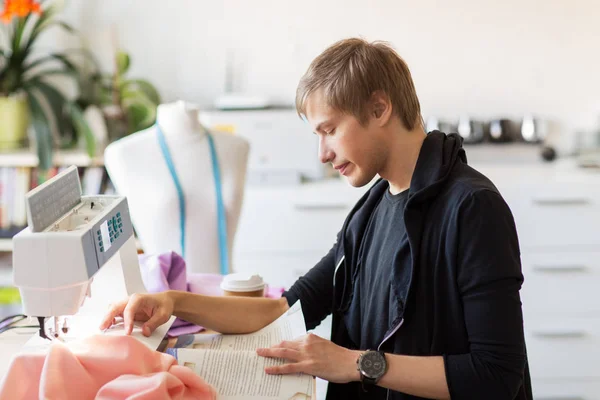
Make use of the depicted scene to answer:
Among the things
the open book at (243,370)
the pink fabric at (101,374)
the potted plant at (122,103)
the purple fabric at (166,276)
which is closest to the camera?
the pink fabric at (101,374)

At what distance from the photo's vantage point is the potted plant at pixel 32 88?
3424 millimetres

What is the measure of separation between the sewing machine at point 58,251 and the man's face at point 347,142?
0.44m

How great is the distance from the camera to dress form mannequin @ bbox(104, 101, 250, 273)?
232 centimetres

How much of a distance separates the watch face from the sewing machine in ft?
1.65

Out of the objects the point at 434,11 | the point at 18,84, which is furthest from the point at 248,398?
the point at 434,11

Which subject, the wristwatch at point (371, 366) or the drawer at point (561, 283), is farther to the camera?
the drawer at point (561, 283)

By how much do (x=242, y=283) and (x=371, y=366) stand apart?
499 millimetres

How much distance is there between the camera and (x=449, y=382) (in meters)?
1.35

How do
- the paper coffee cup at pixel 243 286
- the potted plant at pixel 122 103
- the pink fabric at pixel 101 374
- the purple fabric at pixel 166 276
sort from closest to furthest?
the pink fabric at pixel 101 374, the purple fabric at pixel 166 276, the paper coffee cup at pixel 243 286, the potted plant at pixel 122 103

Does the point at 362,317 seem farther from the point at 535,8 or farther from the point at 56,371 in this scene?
the point at 535,8

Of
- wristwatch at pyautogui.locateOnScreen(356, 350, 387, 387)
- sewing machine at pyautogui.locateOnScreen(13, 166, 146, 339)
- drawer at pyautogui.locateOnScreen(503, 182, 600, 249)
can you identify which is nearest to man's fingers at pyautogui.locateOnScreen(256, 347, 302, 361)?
wristwatch at pyautogui.locateOnScreen(356, 350, 387, 387)

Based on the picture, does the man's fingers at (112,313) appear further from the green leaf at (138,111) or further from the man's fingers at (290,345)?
the green leaf at (138,111)

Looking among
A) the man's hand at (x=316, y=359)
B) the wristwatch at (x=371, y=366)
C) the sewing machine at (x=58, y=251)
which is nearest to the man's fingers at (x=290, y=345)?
the man's hand at (x=316, y=359)

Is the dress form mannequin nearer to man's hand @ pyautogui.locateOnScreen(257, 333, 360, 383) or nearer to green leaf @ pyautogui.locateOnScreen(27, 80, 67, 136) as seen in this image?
man's hand @ pyautogui.locateOnScreen(257, 333, 360, 383)
